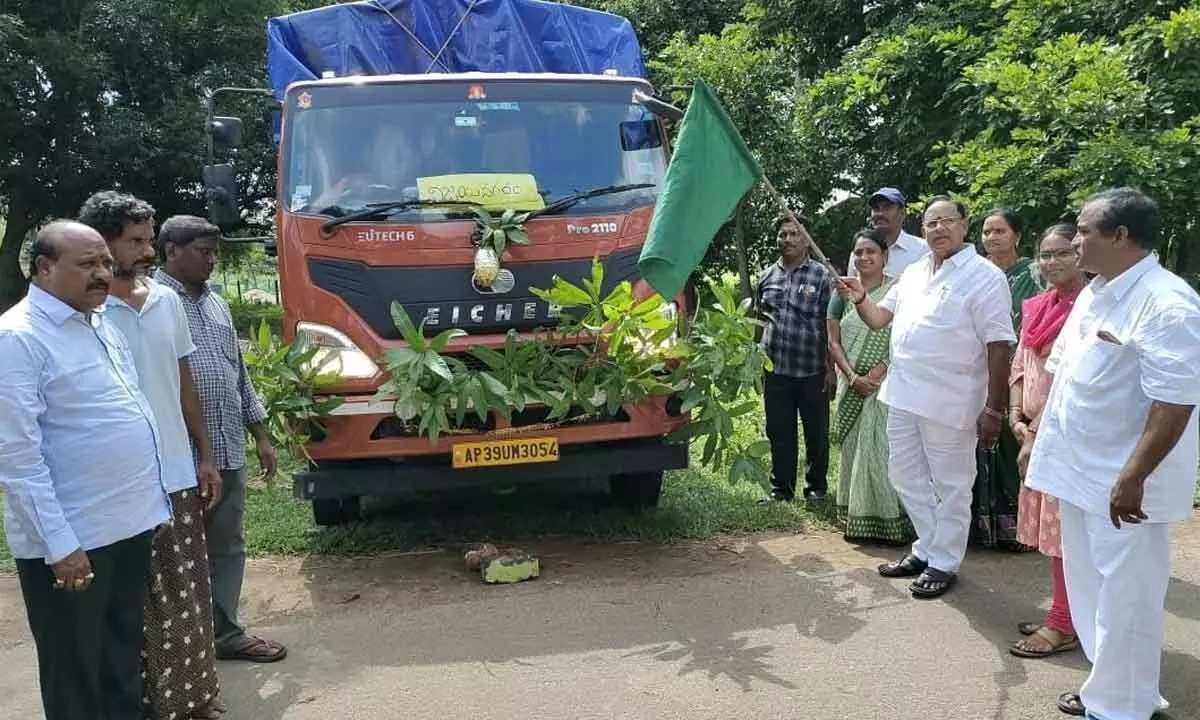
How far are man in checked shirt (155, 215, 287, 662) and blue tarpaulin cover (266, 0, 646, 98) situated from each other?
2.67 metres

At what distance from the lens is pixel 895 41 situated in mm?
9539

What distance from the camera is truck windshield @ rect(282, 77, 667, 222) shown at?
4910mm

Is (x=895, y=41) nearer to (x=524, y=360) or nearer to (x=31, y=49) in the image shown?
(x=524, y=360)

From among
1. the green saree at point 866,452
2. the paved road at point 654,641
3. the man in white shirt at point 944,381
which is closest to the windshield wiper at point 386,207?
the paved road at point 654,641

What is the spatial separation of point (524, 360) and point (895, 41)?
6.68m

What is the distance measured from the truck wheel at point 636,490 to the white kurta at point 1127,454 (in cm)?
262

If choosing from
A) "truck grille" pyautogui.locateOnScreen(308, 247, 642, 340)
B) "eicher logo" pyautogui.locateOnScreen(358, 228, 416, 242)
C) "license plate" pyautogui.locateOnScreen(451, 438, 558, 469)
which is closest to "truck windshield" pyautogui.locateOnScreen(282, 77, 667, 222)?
"eicher logo" pyautogui.locateOnScreen(358, 228, 416, 242)

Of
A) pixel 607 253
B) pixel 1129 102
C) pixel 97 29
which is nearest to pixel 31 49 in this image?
pixel 97 29

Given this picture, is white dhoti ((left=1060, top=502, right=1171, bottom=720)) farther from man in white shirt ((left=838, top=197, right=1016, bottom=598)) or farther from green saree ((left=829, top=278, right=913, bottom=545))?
green saree ((left=829, top=278, right=913, bottom=545))

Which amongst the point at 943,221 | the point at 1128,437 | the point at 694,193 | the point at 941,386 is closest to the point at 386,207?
the point at 694,193

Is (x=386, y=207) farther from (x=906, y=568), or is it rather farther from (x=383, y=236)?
(x=906, y=568)

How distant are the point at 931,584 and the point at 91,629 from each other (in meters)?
3.45

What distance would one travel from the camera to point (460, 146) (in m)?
5.03

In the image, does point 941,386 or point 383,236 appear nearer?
point 941,386
